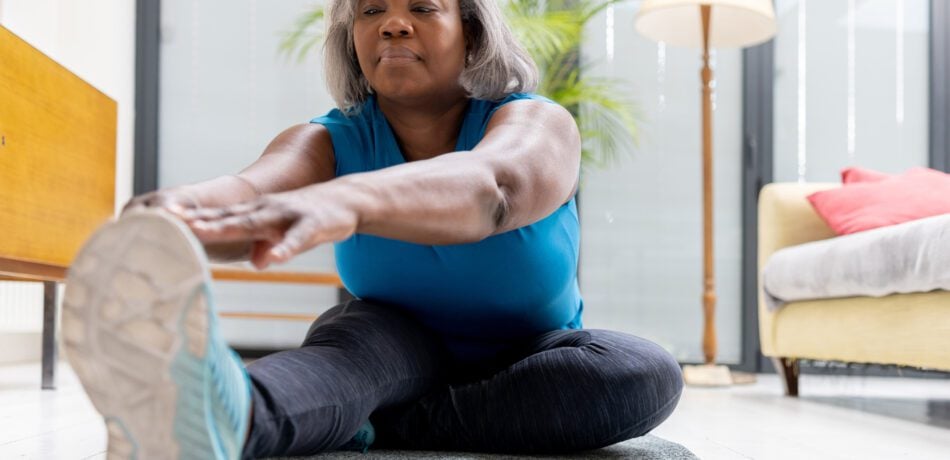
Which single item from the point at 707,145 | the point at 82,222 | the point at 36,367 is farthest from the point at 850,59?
the point at 36,367

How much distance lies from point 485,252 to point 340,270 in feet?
0.86

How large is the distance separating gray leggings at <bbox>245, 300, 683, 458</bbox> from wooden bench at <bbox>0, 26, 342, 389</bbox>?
1.19m

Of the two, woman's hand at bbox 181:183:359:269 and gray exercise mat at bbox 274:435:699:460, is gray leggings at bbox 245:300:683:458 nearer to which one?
gray exercise mat at bbox 274:435:699:460

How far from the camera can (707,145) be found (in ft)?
11.1

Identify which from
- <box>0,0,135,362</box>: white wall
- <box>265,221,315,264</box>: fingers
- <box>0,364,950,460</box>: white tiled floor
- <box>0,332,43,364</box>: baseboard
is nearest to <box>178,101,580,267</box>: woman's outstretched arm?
<box>265,221,315,264</box>: fingers

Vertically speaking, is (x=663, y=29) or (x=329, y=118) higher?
(x=663, y=29)

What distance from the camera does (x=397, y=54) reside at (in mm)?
1205

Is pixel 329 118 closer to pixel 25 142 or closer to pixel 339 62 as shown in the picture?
pixel 339 62

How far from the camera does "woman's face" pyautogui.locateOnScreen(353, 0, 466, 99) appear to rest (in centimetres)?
120

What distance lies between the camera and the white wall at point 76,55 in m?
3.28

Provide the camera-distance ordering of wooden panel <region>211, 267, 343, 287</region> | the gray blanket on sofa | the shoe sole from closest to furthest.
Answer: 1. the shoe sole
2. the gray blanket on sofa
3. wooden panel <region>211, 267, 343, 287</region>

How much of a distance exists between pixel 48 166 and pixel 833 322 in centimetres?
197

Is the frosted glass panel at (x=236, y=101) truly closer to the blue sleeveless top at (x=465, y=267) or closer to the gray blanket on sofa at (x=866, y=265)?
the gray blanket on sofa at (x=866, y=265)

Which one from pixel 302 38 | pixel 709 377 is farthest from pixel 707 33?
pixel 302 38
